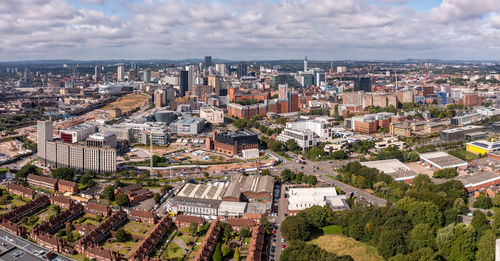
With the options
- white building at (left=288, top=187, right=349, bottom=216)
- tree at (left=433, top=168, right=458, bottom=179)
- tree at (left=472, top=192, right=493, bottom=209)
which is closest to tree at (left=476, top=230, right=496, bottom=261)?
tree at (left=472, top=192, right=493, bottom=209)

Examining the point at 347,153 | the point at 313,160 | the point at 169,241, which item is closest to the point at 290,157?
the point at 313,160

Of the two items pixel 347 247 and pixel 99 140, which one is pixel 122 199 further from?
pixel 347 247

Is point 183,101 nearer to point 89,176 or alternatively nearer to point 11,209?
point 89,176

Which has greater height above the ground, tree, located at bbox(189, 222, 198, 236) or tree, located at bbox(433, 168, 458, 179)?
tree, located at bbox(433, 168, 458, 179)

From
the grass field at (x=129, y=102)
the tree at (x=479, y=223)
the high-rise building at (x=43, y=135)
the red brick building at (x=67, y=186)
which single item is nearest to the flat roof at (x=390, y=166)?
the tree at (x=479, y=223)

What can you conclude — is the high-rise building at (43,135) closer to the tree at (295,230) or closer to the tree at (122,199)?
the tree at (122,199)

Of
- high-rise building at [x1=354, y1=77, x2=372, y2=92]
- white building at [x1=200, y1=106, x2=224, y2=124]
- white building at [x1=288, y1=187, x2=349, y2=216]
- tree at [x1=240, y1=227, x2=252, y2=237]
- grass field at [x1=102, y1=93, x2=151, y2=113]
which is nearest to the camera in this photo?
tree at [x1=240, y1=227, x2=252, y2=237]

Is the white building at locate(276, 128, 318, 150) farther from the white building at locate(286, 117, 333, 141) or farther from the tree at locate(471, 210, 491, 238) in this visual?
the tree at locate(471, 210, 491, 238)
